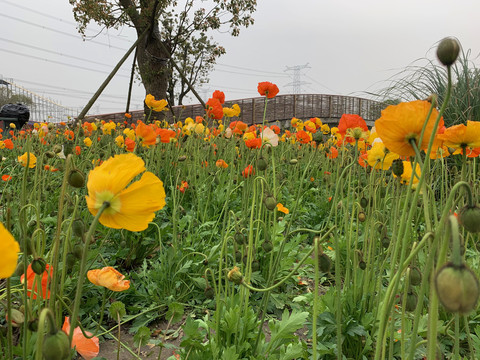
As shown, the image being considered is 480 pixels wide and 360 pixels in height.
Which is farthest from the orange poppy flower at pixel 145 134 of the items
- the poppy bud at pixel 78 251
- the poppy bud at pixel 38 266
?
A: the poppy bud at pixel 38 266

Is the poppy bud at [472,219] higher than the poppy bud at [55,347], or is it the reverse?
the poppy bud at [472,219]

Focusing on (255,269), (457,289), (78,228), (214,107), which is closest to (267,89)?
(214,107)

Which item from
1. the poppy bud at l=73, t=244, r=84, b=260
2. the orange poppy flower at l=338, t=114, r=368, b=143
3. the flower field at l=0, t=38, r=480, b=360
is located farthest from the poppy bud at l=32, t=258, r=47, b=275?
the orange poppy flower at l=338, t=114, r=368, b=143

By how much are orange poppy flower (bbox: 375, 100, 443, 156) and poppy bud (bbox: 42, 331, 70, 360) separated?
1.80ft

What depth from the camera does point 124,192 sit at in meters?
0.59

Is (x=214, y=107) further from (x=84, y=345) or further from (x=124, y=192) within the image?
(x=124, y=192)

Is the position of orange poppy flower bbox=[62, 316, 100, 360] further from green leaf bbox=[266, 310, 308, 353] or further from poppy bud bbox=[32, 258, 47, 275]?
green leaf bbox=[266, 310, 308, 353]

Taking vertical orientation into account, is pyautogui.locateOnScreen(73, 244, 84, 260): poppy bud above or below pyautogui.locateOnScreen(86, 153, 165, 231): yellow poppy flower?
below

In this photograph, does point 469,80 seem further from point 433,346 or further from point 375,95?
point 433,346

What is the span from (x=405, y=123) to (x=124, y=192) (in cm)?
47

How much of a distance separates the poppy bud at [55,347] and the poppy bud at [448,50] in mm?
590

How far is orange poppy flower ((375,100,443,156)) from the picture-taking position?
626mm

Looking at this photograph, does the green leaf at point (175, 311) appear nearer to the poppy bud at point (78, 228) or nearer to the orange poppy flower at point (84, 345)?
the orange poppy flower at point (84, 345)

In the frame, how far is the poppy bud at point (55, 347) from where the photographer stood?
1.41ft
